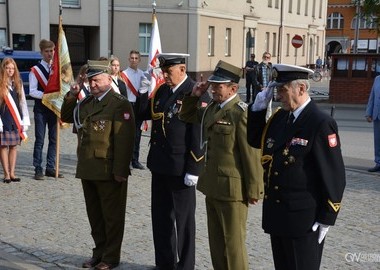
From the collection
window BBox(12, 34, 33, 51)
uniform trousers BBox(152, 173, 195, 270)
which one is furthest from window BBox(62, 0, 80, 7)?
uniform trousers BBox(152, 173, 195, 270)

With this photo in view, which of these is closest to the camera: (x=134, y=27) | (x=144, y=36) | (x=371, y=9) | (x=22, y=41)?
(x=371, y=9)

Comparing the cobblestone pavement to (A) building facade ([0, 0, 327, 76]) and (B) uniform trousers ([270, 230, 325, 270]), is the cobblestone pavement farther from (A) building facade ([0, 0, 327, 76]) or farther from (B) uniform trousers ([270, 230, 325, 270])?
(A) building facade ([0, 0, 327, 76])

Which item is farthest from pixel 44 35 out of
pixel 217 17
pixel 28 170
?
pixel 28 170

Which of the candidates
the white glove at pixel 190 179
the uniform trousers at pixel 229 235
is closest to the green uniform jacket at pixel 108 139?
the white glove at pixel 190 179

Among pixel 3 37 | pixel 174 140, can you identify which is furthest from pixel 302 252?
pixel 3 37

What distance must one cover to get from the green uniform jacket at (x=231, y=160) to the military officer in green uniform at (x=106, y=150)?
959 mm

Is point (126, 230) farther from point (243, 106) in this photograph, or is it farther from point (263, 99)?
point (263, 99)

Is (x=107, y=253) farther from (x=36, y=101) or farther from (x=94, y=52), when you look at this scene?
(x=94, y=52)

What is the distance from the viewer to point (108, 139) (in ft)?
16.7

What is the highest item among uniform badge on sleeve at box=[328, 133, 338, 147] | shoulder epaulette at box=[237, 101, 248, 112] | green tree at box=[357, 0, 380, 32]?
green tree at box=[357, 0, 380, 32]

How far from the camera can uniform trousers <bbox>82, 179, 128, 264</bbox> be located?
16.9ft

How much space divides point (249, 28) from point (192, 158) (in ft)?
129

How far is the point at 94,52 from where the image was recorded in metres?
35.4

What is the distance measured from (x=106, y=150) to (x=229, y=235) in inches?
56.6
